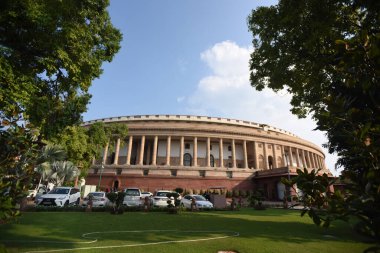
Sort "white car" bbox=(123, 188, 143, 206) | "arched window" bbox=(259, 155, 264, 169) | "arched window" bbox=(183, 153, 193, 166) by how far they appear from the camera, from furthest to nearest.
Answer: "arched window" bbox=(183, 153, 193, 166) → "arched window" bbox=(259, 155, 264, 169) → "white car" bbox=(123, 188, 143, 206)

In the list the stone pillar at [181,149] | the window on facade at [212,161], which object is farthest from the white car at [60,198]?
the window on facade at [212,161]

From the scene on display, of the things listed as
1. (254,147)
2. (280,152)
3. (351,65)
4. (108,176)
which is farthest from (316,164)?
(351,65)

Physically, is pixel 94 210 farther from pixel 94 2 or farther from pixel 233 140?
pixel 233 140

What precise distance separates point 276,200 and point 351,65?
1669 inches

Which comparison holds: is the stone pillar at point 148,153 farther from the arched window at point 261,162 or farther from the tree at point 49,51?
the tree at point 49,51

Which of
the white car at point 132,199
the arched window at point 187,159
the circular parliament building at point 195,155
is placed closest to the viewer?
the white car at point 132,199

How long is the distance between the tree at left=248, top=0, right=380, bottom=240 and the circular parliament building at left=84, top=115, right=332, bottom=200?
3006cm

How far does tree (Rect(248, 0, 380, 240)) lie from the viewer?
2197mm

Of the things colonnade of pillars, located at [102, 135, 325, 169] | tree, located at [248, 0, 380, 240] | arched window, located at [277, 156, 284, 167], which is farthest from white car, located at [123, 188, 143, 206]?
arched window, located at [277, 156, 284, 167]

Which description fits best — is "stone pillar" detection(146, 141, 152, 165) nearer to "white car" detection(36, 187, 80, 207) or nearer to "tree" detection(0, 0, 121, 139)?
"white car" detection(36, 187, 80, 207)

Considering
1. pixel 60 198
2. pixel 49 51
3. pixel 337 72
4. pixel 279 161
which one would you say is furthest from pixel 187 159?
pixel 337 72

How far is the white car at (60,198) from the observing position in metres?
20.2

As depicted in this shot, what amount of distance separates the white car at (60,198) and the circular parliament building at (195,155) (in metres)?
21.3

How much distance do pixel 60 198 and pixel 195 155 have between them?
33230 millimetres
